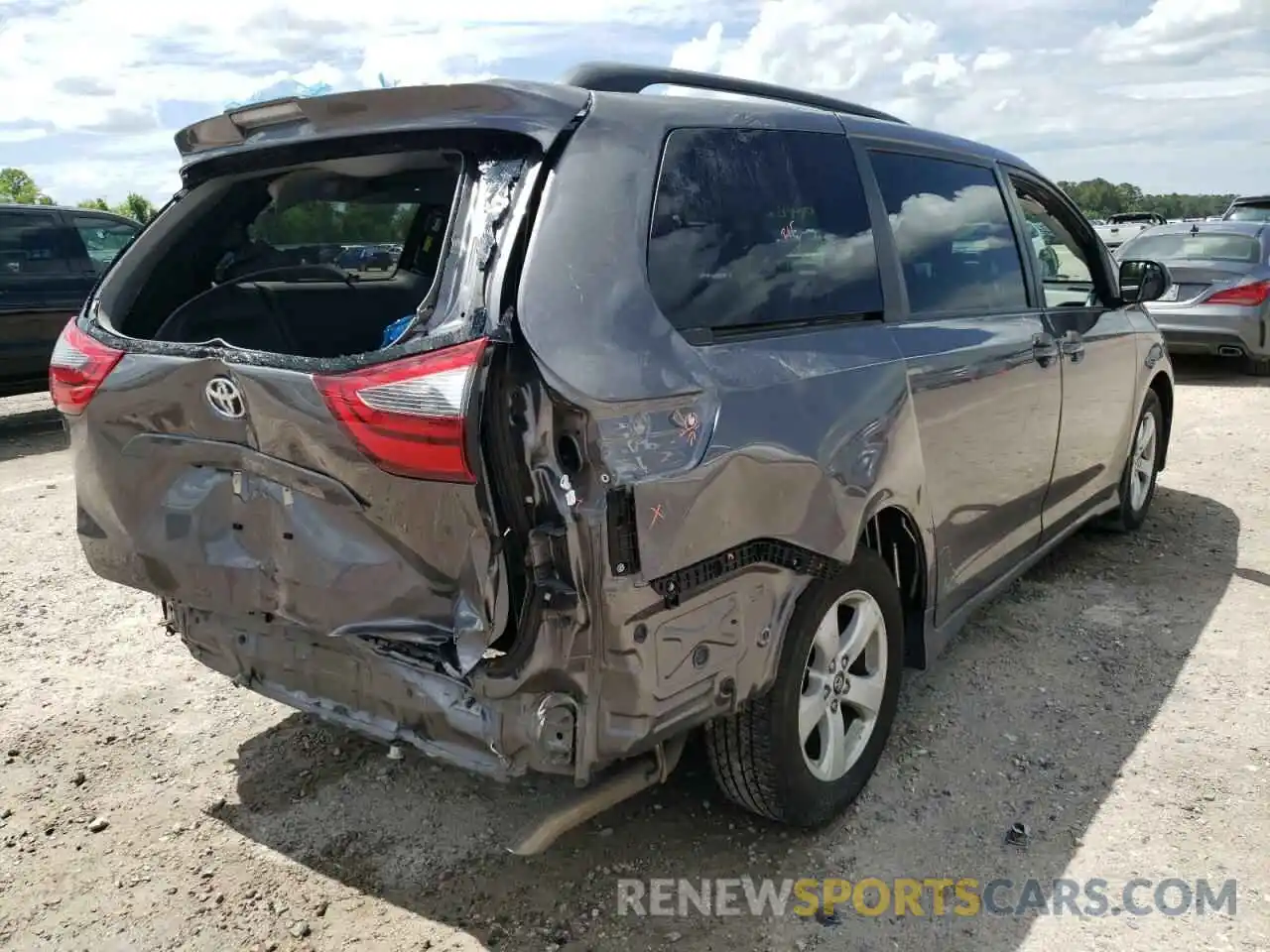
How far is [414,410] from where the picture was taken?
6.76 ft

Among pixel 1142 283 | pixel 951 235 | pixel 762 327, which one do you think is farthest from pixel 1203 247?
pixel 762 327

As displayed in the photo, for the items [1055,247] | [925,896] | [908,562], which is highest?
[1055,247]

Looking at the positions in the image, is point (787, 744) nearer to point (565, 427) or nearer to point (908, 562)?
point (908, 562)

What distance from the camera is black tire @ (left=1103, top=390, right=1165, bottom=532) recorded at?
5.18 meters

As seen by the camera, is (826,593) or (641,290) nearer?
(641,290)

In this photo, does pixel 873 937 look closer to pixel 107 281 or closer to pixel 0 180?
pixel 107 281

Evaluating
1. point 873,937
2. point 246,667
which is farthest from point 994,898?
point 246,667

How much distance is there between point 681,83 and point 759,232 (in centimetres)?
61

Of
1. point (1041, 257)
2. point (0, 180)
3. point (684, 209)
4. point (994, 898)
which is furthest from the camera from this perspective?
point (0, 180)

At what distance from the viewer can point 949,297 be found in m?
A: 3.49

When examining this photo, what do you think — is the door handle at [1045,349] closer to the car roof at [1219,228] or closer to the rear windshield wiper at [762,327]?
the rear windshield wiper at [762,327]

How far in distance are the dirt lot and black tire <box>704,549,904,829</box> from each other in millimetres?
141

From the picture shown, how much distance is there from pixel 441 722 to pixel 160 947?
0.94m

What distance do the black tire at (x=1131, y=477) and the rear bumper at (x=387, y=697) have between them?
399cm
